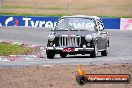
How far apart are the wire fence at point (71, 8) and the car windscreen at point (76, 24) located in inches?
1584

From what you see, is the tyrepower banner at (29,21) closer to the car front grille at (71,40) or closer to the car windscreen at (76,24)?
the car windscreen at (76,24)

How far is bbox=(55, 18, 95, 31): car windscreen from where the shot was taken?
23125 millimetres

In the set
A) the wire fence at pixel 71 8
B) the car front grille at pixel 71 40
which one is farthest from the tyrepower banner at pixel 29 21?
the car front grille at pixel 71 40

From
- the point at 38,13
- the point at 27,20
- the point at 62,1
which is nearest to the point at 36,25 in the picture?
the point at 27,20

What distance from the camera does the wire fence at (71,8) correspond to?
215 feet

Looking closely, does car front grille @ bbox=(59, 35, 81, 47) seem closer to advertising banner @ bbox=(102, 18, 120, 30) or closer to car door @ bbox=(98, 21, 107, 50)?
car door @ bbox=(98, 21, 107, 50)

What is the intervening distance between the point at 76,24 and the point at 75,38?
3.35 ft

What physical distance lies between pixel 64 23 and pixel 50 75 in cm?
856

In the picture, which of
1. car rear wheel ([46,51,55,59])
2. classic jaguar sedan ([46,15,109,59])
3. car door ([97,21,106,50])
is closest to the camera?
classic jaguar sedan ([46,15,109,59])

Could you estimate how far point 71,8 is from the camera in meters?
67.5

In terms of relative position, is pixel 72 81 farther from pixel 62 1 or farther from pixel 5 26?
pixel 62 1

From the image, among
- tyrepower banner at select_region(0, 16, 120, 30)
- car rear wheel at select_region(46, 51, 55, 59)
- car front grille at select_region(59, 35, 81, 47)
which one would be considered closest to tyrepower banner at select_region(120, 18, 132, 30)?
tyrepower banner at select_region(0, 16, 120, 30)

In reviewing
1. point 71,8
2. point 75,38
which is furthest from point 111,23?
point 75,38

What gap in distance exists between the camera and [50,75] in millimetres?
15156
